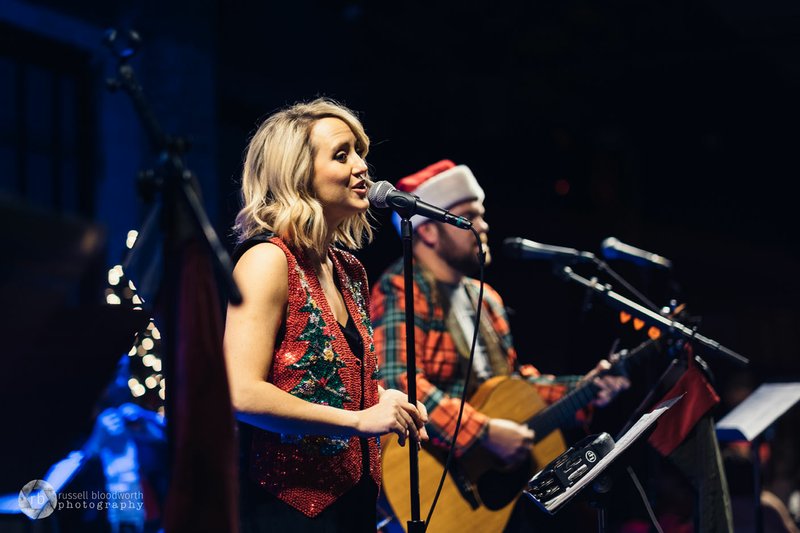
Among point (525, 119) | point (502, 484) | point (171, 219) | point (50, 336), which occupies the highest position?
point (525, 119)

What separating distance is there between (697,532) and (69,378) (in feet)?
7.36

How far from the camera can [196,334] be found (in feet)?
5.63

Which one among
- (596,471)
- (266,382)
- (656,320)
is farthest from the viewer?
(656,320)

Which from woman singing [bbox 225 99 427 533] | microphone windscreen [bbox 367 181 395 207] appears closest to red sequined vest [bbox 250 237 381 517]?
woman singing [bbox 225 99 427 533]

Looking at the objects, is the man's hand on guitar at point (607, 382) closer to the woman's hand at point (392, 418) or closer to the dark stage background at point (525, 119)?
the dark stage background at point (525, 119)

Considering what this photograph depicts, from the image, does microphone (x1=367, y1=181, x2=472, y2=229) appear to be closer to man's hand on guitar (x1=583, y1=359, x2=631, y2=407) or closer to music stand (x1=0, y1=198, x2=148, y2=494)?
music stand (x1=0, y1=198, x2=148, y2=494)

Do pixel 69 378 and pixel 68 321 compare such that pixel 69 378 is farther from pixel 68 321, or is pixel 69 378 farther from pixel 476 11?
pixel 476 11

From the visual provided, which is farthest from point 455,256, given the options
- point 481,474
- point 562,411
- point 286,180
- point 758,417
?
point 286,180

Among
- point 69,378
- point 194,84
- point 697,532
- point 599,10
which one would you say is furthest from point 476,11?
point 69,378

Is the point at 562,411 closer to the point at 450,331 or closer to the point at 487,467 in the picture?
the point at 487,467

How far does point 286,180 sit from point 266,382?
61cm

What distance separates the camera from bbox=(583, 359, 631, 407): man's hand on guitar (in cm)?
385

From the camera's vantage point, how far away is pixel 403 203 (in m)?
2.49

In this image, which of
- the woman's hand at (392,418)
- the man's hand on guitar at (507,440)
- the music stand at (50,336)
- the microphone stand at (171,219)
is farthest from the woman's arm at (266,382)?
the man's hand on guitar at (507,440)
